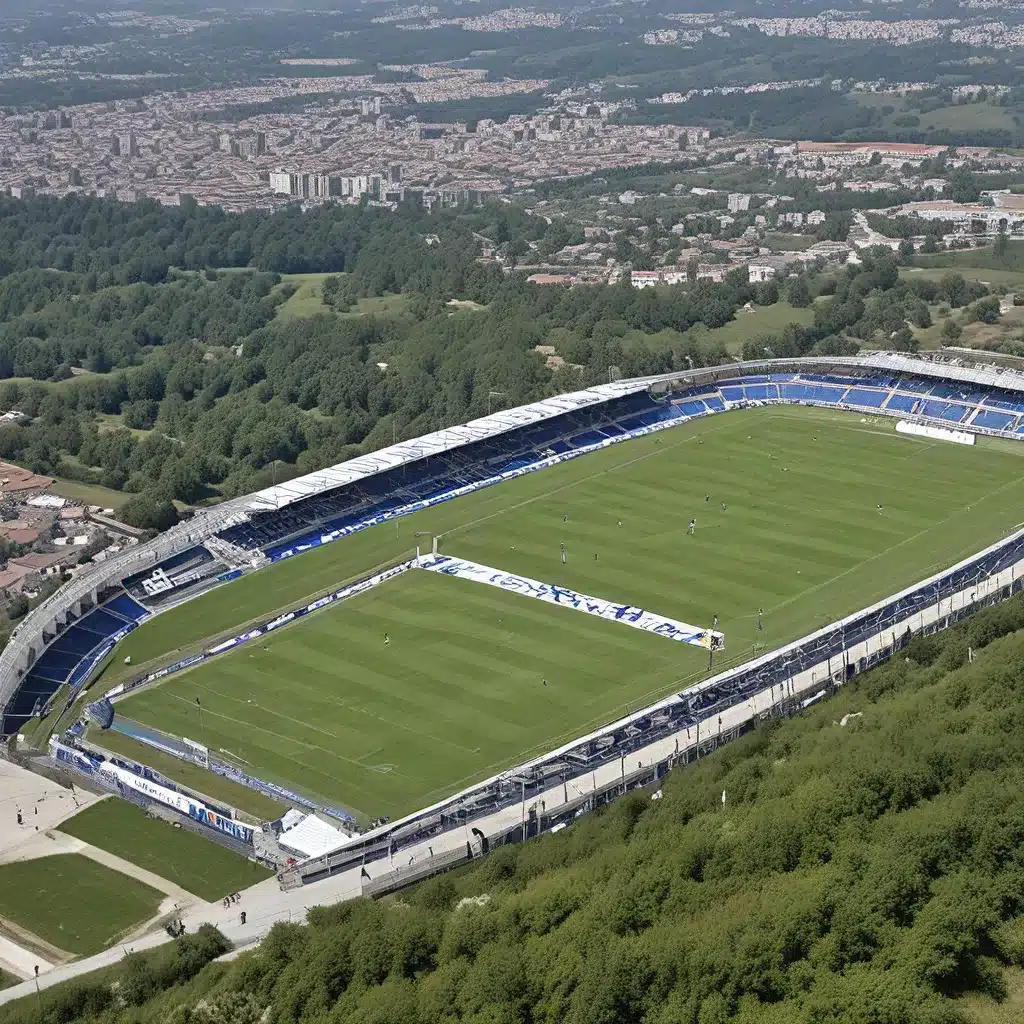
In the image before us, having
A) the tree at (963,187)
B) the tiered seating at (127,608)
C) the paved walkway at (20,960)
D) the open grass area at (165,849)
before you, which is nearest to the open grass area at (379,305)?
the tree at (963,187)

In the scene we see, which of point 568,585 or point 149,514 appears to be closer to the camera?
point 568,585

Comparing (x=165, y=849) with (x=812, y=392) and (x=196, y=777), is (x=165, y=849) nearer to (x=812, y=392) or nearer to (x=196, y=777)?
(x=196, y=777)

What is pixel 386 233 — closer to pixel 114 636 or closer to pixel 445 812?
pixel 114 636

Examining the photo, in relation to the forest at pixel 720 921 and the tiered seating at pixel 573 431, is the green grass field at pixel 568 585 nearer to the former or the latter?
the tiered seating at pixel 573 431

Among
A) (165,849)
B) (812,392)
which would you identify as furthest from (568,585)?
(812,392)

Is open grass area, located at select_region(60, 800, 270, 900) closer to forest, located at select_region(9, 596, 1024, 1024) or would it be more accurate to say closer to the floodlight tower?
forest, located at select_region(9, 596, 1024, 1024)
